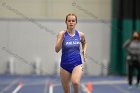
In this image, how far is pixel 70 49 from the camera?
A: 702cm

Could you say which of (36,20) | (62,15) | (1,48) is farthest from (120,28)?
(1,48)

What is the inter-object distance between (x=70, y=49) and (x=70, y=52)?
0.06m

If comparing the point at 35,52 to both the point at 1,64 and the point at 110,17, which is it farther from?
the point at 110,17

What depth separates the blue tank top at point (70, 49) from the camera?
6996 mm

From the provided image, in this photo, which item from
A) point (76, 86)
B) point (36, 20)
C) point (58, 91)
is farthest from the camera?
point (36, 20)

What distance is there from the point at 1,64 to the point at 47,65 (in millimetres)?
2089

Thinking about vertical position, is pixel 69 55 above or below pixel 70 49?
below

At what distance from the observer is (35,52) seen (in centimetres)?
1762

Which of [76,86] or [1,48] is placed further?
[1,48]

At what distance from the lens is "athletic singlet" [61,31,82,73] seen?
7.00m

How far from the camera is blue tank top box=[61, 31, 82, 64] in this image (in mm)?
6996

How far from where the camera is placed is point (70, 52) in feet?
23.1

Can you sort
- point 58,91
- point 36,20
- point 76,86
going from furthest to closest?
point 36,20 < point 58,91 < point 76,86

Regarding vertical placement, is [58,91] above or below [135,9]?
below
